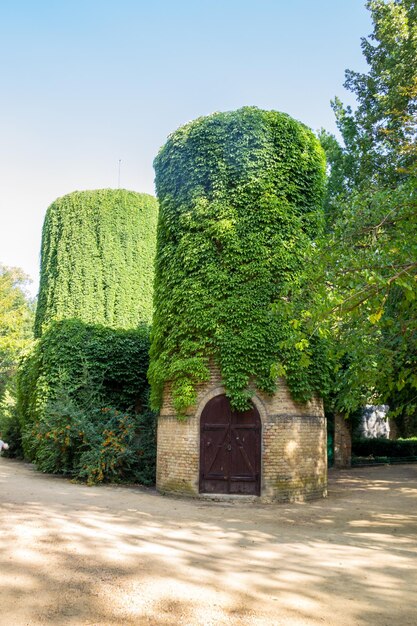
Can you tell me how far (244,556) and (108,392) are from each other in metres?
12.5

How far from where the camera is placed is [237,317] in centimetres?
1363

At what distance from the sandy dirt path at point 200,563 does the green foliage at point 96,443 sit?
303 centimetres

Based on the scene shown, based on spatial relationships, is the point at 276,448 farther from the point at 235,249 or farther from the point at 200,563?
the point at 200,563

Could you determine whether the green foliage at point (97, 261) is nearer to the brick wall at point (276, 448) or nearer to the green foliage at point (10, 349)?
the green foliage at point (10, 349)

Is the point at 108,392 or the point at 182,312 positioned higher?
the point at 182,312

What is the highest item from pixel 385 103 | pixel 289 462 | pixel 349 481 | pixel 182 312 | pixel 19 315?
pixel 385 103

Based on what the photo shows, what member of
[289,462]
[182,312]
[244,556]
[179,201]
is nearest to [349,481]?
[289,462]

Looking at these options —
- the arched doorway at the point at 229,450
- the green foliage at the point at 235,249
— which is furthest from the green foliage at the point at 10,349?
the arched doorway at the point at 229,450

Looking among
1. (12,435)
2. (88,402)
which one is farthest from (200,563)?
(12,435)

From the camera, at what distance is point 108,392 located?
19.3 m

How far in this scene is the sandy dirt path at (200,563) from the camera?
5.16 metres

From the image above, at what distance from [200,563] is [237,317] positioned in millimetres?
7402

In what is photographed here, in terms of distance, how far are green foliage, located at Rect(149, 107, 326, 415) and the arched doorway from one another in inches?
19.2

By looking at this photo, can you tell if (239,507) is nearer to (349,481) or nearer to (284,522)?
(284,522)
